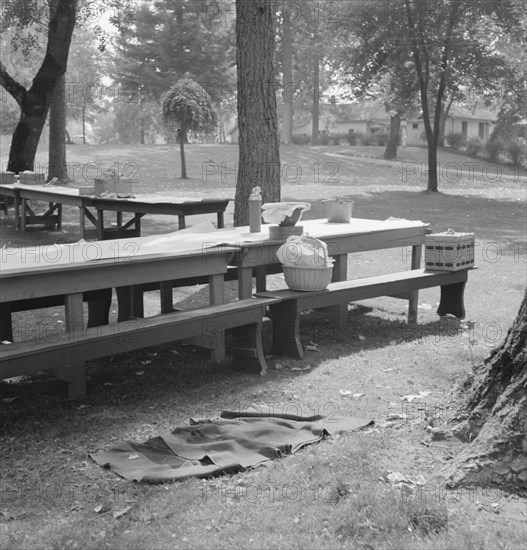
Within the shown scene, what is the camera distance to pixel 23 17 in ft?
58.6

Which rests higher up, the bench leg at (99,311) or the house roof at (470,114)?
the house roof at (470,114)

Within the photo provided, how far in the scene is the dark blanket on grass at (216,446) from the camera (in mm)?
4008

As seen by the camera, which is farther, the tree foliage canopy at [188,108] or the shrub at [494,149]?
the shrub at [494,149]

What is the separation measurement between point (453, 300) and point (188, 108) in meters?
18.4

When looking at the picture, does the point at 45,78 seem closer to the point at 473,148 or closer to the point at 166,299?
the point at 166,299

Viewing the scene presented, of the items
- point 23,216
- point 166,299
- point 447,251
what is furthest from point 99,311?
point 23,216

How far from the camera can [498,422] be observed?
11.8 ft

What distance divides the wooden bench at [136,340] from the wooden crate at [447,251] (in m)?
2.31

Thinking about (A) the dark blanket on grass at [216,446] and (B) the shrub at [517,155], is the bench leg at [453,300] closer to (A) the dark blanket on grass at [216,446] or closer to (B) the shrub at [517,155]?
(A) the dark blanket on grass at [216,446]

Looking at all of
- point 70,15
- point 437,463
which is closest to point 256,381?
point 437,463

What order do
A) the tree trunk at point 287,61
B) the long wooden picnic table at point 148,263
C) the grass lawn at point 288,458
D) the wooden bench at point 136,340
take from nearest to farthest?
the grass lawn at point 288,458 < the wooden bench at point 136,340 < the long wooden picnic table at point 148,263 < the tree trunk at point 287,61

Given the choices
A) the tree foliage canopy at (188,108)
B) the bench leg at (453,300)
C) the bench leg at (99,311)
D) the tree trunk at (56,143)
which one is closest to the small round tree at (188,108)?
the tree foliage canopy at (188,108)

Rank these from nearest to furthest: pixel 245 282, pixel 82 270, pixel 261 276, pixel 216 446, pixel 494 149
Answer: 1. pixel 216 446
2. pixel 82 270
3. pixel 245 282
4. pixel 261 276
5. pixel 494 149

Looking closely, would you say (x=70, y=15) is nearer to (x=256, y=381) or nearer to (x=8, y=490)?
(x=256, y=381)
